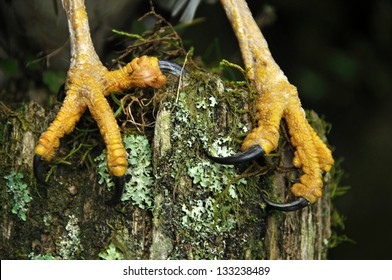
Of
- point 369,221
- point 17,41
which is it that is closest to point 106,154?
point 17,41

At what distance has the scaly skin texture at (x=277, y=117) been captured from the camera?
1849mm

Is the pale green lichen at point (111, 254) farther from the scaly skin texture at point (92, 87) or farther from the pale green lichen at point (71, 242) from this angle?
the scaly skin texture at point (92, 87)

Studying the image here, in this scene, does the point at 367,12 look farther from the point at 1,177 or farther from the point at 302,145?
the point at 1,177

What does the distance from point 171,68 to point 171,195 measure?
0.37 m

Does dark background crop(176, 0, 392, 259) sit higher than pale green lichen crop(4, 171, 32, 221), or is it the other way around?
dark background crop(176, 0, 392, 259)

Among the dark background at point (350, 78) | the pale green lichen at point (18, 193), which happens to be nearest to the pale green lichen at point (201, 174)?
the pale green lichen at point (18, 193)

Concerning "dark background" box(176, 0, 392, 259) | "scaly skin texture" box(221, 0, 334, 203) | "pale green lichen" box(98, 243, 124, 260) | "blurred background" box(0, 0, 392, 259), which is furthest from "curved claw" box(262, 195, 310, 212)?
"dark background" box(176, 0, 392, 259)

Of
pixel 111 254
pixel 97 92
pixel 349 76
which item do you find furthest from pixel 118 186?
pixel 349 76

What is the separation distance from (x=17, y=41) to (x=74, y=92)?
3.44ft

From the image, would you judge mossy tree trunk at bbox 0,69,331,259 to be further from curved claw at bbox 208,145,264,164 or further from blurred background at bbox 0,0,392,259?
blurred background at bbox 0,0,392,259

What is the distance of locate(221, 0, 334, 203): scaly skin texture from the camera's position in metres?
1.85

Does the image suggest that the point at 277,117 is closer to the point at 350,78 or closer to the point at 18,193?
the point at 18,193

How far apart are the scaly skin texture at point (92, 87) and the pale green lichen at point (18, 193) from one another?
0.13 m

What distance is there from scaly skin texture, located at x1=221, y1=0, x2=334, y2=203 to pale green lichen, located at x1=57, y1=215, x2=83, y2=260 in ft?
1.76
